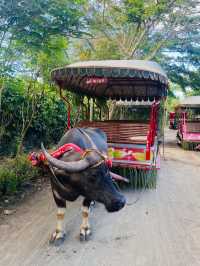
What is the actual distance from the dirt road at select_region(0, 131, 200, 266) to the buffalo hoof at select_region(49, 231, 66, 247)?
0.16 feet

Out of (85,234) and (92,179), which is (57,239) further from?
(92,179)

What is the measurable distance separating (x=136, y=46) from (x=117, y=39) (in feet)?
4.94

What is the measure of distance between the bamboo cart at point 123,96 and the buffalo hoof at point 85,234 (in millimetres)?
1931

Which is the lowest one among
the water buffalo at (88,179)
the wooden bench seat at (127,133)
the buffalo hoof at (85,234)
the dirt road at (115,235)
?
the dirt road at (115,235)

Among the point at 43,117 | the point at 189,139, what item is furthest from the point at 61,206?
the point at 189,139

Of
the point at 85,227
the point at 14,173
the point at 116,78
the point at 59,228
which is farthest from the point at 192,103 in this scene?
the point at 59,228

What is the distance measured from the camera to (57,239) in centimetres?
Answer: 316

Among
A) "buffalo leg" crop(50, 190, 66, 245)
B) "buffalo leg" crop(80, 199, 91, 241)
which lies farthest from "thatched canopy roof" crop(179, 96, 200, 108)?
"buffalo leg" crop(50, 190, 66, 245)

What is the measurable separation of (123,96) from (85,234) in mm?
5048

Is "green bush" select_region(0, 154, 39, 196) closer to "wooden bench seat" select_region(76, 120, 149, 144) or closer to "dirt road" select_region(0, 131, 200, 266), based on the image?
"dirt road" select_region(0, 131, 200, 266)

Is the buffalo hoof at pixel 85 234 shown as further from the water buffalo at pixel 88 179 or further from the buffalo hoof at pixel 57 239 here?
the water buffalo at pixel 88 179

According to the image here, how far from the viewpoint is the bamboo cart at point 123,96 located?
180 inches

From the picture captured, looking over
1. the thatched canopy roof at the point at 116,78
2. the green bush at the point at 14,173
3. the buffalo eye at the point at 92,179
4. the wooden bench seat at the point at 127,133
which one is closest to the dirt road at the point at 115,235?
the green bush at the point at 14,173

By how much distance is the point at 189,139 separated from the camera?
12.1m
